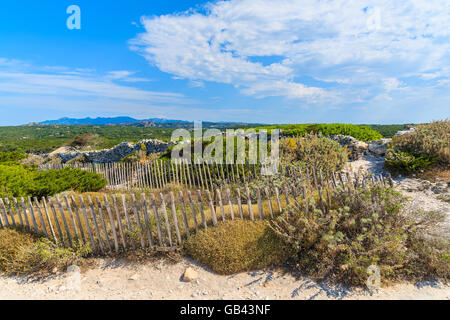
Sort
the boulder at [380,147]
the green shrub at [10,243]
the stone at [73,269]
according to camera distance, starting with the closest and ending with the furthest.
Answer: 1. the stone at [73,269]
2. the green shrub at [10,243]
3. the boulder at [380,147]

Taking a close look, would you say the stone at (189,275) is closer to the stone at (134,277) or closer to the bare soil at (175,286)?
the bare soil at (175,286)

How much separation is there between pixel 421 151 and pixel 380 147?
235cm

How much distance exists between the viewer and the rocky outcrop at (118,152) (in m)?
17.6

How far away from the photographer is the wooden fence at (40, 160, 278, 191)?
355 inches

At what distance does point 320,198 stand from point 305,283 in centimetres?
153

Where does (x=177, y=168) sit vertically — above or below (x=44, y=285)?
above

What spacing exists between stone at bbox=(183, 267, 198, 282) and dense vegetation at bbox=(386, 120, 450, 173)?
781 centimetres

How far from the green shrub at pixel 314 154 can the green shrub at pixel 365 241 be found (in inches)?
165

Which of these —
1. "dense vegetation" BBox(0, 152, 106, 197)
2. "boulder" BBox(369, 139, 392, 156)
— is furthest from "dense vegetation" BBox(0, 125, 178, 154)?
"boulder" BBox(369, 139, 392, 156)

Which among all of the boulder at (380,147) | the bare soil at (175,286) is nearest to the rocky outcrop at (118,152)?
the boulder at (380,147)

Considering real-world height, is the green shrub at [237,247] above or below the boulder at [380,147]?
below
